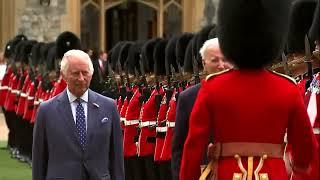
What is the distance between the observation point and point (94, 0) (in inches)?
886

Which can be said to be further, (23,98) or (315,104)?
(23,98)

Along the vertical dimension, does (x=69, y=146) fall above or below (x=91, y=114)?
below

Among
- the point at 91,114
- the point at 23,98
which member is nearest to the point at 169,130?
the point at 91,114

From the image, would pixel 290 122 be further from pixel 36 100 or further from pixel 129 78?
pixel 36 100

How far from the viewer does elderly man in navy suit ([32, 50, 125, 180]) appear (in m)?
5.88

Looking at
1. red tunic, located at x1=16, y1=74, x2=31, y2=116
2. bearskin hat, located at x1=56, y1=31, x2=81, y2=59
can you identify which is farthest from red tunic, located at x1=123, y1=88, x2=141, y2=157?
red tunic, located at x1=16, y1=74, x2=31, y2=116

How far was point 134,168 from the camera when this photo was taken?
9.74 meters

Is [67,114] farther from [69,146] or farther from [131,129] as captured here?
[131,129]

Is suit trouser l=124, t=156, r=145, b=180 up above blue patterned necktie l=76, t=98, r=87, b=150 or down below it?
below

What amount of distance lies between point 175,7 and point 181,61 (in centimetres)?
1413

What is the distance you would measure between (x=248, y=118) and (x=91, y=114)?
5.19ft

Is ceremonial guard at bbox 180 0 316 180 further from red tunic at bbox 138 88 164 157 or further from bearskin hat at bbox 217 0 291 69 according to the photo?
red tunic at bbox 138 88 164 157

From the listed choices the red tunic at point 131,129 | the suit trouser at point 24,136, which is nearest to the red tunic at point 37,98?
the suit trouser at point 24,136

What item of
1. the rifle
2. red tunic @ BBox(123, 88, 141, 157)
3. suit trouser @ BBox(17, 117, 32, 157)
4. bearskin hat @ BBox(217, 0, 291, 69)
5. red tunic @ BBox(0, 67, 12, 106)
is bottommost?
suit trouser @ BBox(17, 117, 32, 157)
